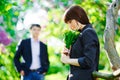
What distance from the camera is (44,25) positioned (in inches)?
529

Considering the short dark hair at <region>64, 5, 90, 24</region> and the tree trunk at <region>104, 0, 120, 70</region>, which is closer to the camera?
the short dark hair at <region>64, 5, 90, 24</region>

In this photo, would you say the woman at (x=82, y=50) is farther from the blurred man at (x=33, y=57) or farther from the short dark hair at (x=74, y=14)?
the blurred man at (x=33, y=57)

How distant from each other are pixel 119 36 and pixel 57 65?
143 inches

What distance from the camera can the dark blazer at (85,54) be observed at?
443 cm

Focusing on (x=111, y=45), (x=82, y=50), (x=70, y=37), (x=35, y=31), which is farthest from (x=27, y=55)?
(x=82, y=50)

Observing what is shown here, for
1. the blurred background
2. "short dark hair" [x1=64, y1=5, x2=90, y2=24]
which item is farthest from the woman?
the blurred background

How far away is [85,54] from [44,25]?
29.7ft

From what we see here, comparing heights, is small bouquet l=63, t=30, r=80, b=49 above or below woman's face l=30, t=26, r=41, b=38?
above

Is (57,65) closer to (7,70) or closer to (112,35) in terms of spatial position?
(7,70)

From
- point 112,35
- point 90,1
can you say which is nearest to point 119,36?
point 90,1

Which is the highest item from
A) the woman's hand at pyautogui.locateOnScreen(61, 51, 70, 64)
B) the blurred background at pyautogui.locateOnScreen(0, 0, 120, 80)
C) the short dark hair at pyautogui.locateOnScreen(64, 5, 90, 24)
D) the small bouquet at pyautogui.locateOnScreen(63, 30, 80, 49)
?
the short dark hair at pyautogui.locateOnScreen(64, 5, 90, 24)

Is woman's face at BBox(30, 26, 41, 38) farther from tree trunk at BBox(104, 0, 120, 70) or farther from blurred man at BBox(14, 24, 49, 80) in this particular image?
tree trunk at BBox(104, 0, 120, 70)

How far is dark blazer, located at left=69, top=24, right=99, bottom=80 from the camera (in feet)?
14.5

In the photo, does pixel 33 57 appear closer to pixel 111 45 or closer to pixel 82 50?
pixel 111 45
